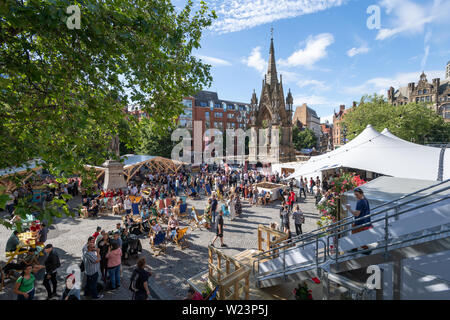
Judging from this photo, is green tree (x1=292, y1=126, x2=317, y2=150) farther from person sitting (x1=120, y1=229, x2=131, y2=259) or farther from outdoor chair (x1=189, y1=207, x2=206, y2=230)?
person sitting (x1=120, y1=229, x2=131, y2=259)

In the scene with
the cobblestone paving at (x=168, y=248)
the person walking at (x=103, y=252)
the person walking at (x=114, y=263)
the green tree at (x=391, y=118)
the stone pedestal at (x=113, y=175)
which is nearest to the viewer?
the person walking at (x=114, y=263)

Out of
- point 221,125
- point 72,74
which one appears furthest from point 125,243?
point 221,125

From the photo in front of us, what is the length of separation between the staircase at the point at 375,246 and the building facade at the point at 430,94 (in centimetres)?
6904

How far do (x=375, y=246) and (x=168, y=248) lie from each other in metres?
7.42

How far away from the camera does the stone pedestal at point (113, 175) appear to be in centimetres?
1884

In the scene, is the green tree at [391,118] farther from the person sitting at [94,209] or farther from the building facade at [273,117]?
the person sitting at [94,209]

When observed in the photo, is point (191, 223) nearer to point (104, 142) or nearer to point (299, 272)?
point (104, 142)

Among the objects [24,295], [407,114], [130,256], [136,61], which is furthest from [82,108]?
[407,114]

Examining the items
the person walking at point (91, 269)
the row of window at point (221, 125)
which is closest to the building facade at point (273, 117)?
the row of window at point (221, 125)

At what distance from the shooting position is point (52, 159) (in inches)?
174

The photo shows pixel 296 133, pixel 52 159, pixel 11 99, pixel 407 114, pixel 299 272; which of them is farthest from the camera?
pixel 296 133

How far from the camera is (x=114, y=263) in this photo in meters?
6.13

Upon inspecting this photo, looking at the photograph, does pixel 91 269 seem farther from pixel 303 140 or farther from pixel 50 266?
pixel 303 140

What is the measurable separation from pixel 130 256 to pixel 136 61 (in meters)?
6.94
